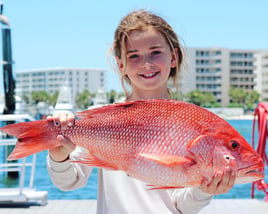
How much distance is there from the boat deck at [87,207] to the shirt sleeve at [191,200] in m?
2.38

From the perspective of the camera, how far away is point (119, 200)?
1738 mm

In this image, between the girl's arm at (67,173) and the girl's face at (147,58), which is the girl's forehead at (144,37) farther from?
the girl's arm at (67,173)

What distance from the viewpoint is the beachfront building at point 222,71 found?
7162 cm

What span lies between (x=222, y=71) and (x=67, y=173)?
236ft

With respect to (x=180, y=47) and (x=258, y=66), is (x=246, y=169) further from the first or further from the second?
(x=258, y=66)

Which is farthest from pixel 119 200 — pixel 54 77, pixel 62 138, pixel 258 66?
pixel 54 77

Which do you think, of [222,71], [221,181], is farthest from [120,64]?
[222,71]

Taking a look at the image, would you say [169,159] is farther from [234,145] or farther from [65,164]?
[65,164]

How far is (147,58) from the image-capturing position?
168 cm

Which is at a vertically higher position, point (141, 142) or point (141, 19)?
point (141, 19)

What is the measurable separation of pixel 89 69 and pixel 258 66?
133 feet

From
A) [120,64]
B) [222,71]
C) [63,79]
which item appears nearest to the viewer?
[120,64]

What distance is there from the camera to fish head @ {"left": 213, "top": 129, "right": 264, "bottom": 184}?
1.23 metres

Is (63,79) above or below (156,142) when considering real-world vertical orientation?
below
